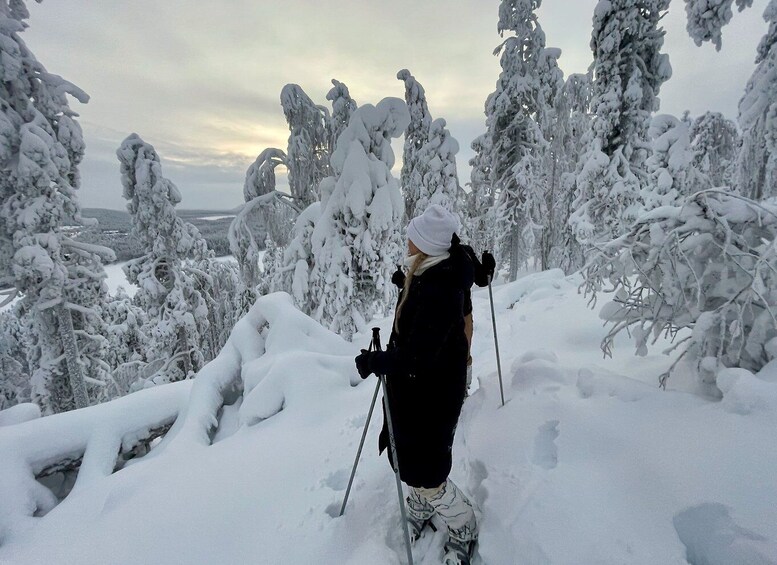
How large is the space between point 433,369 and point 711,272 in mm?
2467

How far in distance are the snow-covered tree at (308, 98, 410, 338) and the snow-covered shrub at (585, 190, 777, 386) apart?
7.48m

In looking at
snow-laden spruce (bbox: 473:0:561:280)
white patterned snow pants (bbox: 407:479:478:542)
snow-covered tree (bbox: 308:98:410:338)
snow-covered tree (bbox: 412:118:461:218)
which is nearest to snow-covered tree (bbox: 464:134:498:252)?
snow-laden spruce (bbox: 473:0:561:280)

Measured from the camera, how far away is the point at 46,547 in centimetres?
286

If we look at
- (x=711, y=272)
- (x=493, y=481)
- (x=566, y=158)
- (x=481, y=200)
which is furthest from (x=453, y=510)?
(x=566, y=158)

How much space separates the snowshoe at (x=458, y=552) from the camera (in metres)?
2.24

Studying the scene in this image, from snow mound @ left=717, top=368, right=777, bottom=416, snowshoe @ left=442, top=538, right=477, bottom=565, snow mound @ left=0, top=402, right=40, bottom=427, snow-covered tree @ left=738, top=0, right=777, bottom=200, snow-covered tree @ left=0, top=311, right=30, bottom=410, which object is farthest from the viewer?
snow-covered tree @ left=0, top=311, right=30, bottom=410

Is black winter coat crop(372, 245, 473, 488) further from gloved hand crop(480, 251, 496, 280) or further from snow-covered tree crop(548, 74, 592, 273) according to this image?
snow-covered tree crop(548, 74, 592, 273)

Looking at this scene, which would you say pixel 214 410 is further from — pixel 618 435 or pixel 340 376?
pixel 618 435

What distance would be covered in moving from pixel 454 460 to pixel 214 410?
370 cm

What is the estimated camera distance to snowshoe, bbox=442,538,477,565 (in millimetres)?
2244

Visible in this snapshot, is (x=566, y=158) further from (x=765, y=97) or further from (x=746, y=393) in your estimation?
(x=746, y=393)

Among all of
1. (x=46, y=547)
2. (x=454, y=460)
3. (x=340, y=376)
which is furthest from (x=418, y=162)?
(x=46, y=547)

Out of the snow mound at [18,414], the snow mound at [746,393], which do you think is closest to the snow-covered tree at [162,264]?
the snow mound at [18,414]

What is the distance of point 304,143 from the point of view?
1130 centimetres
